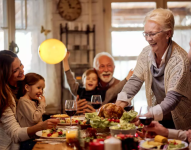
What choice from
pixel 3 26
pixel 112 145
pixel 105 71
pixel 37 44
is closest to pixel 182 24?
pixel 105 71

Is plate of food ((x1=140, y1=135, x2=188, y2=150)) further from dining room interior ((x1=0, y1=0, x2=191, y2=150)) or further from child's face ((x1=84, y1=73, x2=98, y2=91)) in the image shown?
dining room interior ((x1=0, y1=0, x2=191, y2=150))

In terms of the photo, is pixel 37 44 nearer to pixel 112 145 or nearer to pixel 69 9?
pixel 69 9

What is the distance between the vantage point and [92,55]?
525 centimetres

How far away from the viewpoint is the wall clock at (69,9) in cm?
516

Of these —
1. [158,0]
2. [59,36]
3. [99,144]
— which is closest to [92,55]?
[59,36]

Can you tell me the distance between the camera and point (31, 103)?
2.54 m

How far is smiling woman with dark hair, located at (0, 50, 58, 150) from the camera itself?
196cm

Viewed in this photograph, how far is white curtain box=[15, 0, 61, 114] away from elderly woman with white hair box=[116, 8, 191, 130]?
3045 millimetres

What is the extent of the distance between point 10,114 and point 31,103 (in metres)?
0.55

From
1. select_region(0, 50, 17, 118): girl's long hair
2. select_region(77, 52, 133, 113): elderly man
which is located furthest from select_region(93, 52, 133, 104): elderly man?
select_region(0, 50, 17, 118): girl's long hair

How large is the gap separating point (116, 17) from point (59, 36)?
1.14 meters

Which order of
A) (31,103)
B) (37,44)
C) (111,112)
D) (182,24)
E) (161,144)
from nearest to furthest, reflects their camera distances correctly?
(161,144), (111,112), (31,103), (37,44), (182,24)

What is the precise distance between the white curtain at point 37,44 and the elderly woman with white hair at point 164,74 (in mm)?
3045

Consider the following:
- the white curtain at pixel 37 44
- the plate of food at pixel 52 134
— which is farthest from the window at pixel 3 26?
the plate of food at pixel 52 134
